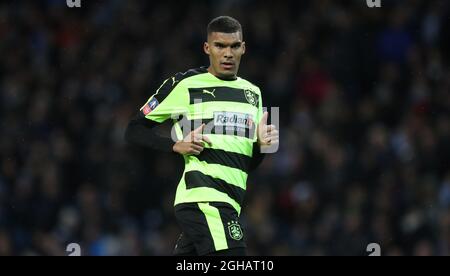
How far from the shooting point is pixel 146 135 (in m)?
6.23

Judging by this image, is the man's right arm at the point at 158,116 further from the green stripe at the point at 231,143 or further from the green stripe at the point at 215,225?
the green stripe at the point at 215,225

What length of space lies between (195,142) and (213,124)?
190mm

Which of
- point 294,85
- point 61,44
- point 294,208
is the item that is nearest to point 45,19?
point 61,44

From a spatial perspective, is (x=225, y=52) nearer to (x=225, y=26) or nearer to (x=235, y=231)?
(x=225, y=26)

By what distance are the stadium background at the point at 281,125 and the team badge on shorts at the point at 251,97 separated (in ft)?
13.1

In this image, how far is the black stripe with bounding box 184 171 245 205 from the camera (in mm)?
5980

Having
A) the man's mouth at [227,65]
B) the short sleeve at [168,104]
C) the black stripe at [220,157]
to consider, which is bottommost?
the black stripe at [220,157]

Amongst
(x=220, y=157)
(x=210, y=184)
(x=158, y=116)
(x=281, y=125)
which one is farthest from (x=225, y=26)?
(x=281, y=125)

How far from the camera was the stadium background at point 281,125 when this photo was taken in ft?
35.0

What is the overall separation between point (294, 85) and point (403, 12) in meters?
1.77

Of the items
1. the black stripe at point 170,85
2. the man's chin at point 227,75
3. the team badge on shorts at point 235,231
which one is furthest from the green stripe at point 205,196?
the man's chin at point 227,75
